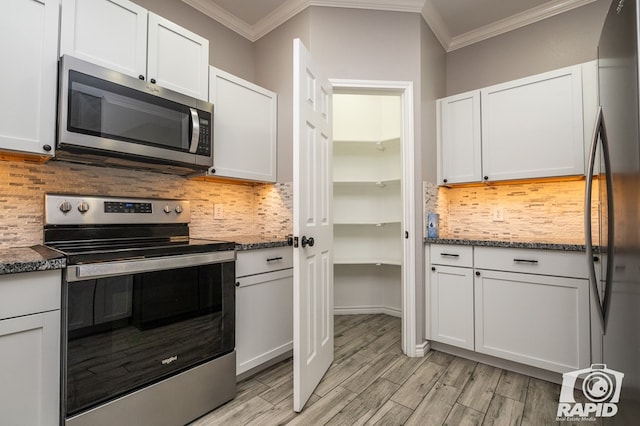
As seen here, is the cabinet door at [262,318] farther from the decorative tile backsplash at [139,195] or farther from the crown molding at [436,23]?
the crown molding at [436,23]

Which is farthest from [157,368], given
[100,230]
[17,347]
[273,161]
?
[273,161]

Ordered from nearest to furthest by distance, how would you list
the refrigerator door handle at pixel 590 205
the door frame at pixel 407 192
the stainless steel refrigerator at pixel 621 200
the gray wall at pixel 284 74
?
1. the stainless steel refrigerator at pixel 621 200
2. the refrigerator door handle at pixel 590 205
3. the door frame at pixel 407 192
4. the gray wall at pixel 284 74

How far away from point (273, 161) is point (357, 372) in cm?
171

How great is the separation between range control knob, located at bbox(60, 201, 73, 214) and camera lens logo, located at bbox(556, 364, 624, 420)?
8.27 ft

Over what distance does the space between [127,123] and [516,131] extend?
8.64 ft

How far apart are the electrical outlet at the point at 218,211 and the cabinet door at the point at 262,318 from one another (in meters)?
0.70

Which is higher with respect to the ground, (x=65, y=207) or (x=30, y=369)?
(x=65, y=207)

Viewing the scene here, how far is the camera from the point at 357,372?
82.4 inches

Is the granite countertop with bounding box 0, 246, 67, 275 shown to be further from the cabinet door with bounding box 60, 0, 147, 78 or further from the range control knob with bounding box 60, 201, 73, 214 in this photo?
the cabinet door with bounding box 60, 0, 147, 78

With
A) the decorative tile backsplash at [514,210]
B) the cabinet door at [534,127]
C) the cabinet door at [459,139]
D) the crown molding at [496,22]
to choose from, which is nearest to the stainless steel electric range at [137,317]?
the decorative tile backsplash at [514,210]

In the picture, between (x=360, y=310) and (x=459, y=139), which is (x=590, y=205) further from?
(x=360, y=310)

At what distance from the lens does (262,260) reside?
6.71 feet

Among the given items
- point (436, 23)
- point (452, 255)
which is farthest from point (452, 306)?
point (436, 23)

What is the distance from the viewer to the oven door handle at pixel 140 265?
1.20 m
